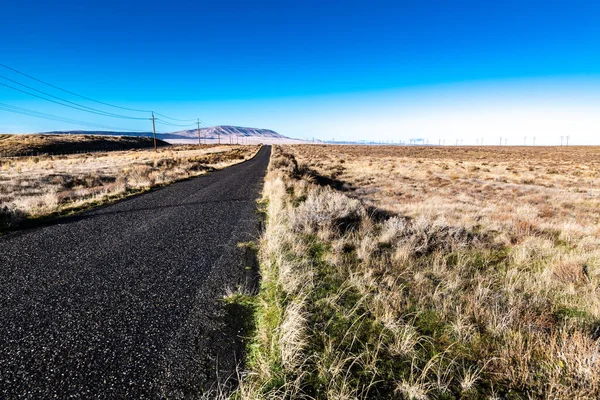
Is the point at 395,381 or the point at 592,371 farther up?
the point at 592,371

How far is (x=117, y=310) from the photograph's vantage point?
3.98 meters

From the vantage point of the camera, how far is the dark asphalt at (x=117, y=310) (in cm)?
284

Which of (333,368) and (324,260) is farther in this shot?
(324,260)

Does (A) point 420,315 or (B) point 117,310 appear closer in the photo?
(A) point 420,315

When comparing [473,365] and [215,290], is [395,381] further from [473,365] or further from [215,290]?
[215,290]

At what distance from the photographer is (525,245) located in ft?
22.9

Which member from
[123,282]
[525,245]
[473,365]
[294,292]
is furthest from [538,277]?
[123,282]

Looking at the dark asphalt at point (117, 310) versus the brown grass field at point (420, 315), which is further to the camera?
the dark asphalt at point (117, 310)

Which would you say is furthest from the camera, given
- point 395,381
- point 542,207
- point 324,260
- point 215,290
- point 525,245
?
point 542,207

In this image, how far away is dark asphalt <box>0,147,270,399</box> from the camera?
284 centimetres

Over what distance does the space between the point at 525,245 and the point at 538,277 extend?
2.28 metres

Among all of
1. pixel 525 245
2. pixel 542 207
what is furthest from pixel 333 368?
pixel 542 207

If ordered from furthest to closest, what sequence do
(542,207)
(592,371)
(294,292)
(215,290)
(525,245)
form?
(542,207) → (525,245) → (215,290) → (294,292) → (592,371)

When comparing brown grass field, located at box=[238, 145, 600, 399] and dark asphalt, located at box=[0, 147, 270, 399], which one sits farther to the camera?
A: dark asphalt, located at box=[0, 147, 270, 399]
